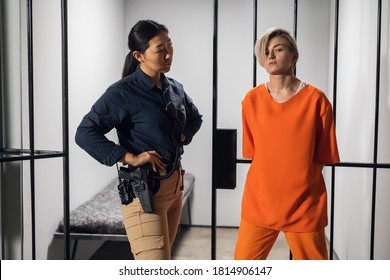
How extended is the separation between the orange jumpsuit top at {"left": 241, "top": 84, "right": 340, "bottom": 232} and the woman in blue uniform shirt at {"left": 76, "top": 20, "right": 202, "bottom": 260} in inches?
9.5

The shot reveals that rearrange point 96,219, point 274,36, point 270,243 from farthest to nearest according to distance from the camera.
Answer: point 96,219 → point 270,243 → point 274,36

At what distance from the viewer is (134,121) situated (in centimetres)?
117

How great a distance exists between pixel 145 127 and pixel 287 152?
413 millimetres

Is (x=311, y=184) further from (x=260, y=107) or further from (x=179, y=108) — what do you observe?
(x=179, y=108)

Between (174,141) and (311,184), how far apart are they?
0.42m

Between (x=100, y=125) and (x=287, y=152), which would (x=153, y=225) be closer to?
(x=100, y=125)

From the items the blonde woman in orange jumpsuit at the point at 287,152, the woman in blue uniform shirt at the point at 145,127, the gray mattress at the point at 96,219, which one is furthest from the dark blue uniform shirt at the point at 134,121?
the gray mattress at the point at 96,219

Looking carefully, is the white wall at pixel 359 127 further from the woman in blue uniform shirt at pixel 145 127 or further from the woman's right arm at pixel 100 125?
the woman's right arm at pixel 100 125

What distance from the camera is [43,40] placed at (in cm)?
208

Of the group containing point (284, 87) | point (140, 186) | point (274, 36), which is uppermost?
point (274, 36)

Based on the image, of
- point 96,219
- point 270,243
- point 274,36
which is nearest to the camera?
point 274,36

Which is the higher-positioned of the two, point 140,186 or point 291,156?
point 291,156

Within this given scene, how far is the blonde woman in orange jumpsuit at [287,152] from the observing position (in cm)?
107

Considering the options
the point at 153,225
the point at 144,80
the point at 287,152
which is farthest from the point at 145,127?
the point at 287,152
